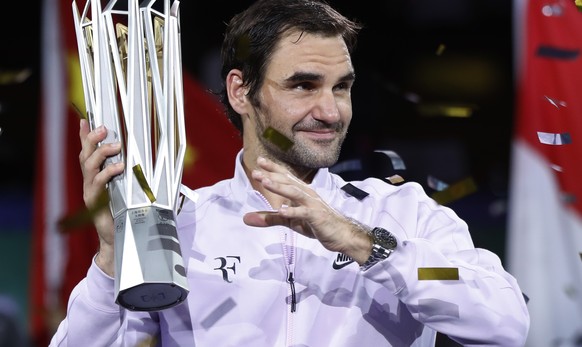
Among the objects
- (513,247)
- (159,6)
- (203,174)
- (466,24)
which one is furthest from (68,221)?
(466,24)

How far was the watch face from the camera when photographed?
1866 millimetres

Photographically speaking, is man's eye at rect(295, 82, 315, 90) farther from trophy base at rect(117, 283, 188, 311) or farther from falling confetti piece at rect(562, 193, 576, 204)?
falling confetti piece at rect(562, 193, 576, 204)

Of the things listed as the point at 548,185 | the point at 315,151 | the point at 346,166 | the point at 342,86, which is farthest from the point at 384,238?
the point at 548,185

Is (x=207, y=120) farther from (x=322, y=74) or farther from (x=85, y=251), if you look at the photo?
(x=322, y=74)

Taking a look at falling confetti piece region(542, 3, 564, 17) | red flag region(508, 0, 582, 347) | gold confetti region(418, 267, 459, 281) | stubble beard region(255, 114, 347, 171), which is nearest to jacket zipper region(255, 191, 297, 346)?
stubble beard region(255, 114, 347, 171)

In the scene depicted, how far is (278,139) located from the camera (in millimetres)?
2156

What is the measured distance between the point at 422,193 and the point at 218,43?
1769 millimetres

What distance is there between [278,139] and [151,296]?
0.56m

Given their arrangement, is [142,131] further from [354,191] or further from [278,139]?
[354,191]

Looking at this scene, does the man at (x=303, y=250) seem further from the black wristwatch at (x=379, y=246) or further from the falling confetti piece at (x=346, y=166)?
the falling confetti piece at (x=346, y=166)

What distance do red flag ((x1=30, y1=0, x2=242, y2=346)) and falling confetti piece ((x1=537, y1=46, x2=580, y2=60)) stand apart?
98cm

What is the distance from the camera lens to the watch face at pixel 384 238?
1866mm

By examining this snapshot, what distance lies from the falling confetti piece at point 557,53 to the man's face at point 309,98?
1.36m

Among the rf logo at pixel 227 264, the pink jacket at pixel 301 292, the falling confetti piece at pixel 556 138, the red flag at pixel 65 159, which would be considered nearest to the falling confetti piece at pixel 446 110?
the falling confetti piece at pixel 556 138
